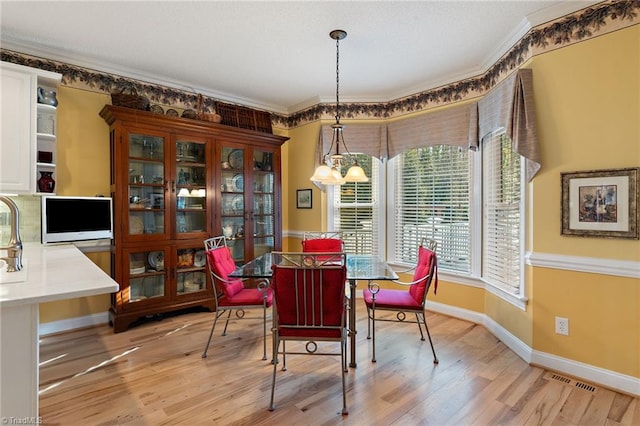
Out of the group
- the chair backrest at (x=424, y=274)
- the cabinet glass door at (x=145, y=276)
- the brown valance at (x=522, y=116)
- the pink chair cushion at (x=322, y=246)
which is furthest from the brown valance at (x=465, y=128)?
the cabinet glass door at (x=145, y=276)

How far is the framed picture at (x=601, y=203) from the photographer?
2.19m

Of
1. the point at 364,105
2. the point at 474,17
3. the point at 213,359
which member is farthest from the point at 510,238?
the point at 213,359

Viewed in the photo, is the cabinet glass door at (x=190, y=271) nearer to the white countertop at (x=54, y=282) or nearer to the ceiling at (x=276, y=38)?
the white countertop at (x=54, y=282)

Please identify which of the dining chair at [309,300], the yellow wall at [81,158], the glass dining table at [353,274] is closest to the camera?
the dining chair at [309,300]

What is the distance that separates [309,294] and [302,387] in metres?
0.74

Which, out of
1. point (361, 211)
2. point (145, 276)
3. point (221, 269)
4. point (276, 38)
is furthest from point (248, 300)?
point (276, 38)

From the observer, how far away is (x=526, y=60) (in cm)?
266

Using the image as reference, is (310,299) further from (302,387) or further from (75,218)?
(75,218)

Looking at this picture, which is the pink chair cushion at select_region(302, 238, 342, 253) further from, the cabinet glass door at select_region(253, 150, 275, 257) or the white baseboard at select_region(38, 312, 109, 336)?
the white baseboard at select_region(38, 312, 109, 336)

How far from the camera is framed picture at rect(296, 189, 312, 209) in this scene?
15.4ft

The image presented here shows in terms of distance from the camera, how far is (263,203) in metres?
4.44

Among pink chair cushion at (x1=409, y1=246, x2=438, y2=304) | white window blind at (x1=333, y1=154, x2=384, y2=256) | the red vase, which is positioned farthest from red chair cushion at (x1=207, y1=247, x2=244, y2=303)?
white window blind at (x1=333, y1=154, x2=384, y2=256)

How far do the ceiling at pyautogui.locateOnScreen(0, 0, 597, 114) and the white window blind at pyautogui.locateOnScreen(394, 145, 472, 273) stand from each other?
87 centimetres

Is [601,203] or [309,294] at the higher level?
[601,203]
